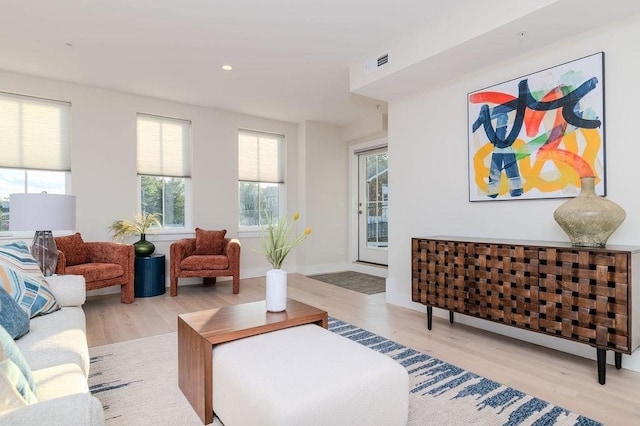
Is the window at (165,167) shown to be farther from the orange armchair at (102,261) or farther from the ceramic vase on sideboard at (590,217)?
the ceramic vase on sideboard at (590,217)

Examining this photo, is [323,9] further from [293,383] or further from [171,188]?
[171,188]

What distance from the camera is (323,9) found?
9.09 ft

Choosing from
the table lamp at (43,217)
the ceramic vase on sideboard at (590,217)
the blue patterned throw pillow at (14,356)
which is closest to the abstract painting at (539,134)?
the ceramic vase on sideboard at (590,217)

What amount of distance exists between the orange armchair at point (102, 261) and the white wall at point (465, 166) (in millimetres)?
2987

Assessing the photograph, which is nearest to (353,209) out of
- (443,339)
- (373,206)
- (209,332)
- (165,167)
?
(373,206)

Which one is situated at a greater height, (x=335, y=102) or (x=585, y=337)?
(x=335, y=102)

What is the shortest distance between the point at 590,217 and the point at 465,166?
125 centimetres

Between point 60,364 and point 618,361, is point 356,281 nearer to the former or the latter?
point 618,361

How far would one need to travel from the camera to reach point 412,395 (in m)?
1.97

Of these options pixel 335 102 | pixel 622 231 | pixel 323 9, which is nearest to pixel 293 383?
pixel 622 231

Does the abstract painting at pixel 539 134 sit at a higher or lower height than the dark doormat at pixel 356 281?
higher

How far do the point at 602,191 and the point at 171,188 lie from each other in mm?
4887

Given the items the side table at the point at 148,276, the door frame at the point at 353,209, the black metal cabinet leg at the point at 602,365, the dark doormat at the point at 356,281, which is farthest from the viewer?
the door frame at the point at 353,209

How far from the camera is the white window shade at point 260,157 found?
573 centimetres
